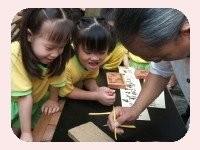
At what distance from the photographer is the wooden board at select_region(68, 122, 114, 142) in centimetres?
78

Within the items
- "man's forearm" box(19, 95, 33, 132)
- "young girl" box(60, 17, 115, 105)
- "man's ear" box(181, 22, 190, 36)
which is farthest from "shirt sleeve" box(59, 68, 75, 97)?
"man's ear" box(181, 22, 190, 36)

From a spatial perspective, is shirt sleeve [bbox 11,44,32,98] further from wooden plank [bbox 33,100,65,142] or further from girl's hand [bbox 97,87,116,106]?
girl's hand [bbox 97,87,116,106]

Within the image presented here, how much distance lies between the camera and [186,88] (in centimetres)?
79

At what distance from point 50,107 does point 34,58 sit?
0.16 metres

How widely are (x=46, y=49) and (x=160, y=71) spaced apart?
0.28 m

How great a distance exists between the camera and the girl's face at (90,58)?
33.3 inches

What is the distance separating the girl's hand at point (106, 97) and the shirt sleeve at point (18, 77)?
0.19 meters

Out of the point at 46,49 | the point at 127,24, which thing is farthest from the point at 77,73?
the point at 127,24

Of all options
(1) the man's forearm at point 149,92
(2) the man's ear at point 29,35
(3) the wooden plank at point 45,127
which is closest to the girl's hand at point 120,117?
(1) the man's forearm at point 149,92

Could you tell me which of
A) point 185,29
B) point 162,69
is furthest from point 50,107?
point 185,29

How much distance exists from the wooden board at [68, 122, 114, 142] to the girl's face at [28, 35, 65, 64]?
17 cm

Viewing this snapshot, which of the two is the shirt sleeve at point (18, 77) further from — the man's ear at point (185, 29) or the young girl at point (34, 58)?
the man's ear at point (185, 29)

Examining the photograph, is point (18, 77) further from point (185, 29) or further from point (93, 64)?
point (185, 29)

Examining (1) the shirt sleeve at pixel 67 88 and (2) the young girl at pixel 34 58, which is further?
(1) the shirt sleeve at pixel 67 88
